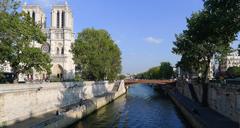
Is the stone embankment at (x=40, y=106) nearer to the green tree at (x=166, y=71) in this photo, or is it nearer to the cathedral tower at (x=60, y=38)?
the cathedral tower at (x=60, y=38)

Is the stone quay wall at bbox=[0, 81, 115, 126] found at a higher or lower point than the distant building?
lower

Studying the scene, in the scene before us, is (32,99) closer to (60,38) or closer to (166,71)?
(60,38)

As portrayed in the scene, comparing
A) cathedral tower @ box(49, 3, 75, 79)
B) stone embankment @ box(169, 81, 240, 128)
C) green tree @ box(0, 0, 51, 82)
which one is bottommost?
stone embankment @ box(169, 81, 240, 128)

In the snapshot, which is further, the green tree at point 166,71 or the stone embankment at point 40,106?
the green tree at point 166,71

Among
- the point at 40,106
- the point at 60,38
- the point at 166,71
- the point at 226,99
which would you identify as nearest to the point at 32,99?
the point at 40,106

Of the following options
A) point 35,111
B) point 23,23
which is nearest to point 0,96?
point 35,111

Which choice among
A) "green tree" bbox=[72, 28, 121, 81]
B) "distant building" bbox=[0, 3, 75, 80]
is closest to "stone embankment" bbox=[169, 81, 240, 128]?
Result: "green tree" bbox=[72, 28, 121, 81]

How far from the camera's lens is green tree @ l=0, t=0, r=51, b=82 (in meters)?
36.6

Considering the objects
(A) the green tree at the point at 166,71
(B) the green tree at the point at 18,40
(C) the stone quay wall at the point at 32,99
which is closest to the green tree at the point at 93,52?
(C) the stone quay wall at the point at 32,99

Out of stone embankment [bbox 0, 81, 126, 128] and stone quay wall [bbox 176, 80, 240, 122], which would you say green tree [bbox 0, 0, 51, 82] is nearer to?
stone embankment [bbox 0, 81, 126, 128]

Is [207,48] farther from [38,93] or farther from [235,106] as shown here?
[38,93]

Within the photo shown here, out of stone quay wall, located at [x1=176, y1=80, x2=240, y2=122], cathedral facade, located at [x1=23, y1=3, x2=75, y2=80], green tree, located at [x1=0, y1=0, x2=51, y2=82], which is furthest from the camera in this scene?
cathedral facade, located at [x1=23, y1=3, x2=75, y2=80]

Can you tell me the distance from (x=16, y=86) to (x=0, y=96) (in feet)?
13.1

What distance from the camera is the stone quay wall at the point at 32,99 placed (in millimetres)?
31031
